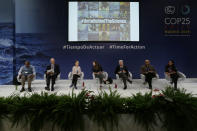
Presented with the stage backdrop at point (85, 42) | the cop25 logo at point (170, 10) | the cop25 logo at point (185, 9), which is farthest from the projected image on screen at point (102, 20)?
the cop25 logo at point (185, 9)

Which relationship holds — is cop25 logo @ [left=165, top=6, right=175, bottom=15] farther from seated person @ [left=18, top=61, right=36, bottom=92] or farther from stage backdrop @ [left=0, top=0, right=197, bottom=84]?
seated person @ [left=18, top=61, right=36, bottom=92]

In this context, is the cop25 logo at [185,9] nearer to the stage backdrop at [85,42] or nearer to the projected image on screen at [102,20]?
the stage backdrop at [85,42]

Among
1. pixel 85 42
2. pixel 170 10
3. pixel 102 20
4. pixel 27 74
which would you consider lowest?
pixel 27 74

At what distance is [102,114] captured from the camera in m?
1.44

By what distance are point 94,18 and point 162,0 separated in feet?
10.0

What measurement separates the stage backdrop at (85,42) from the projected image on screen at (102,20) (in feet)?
0.73

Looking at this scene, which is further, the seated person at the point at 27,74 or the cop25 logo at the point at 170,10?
the cop25 logo at the point at 170,10

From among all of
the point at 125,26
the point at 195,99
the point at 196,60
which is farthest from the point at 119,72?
the point at 195,99

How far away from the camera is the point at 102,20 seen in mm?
6930

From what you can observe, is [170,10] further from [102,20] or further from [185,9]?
[102,20]

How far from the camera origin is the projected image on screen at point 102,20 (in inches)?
273

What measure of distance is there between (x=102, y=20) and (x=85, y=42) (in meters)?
1.16

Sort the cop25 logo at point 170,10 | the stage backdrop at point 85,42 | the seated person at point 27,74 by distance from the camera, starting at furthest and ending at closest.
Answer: the cop25 logo at point 170,10 → the stage backdrop at point 85,42 → the seated person at point 27,74

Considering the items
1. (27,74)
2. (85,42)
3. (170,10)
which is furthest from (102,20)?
(27,74)
